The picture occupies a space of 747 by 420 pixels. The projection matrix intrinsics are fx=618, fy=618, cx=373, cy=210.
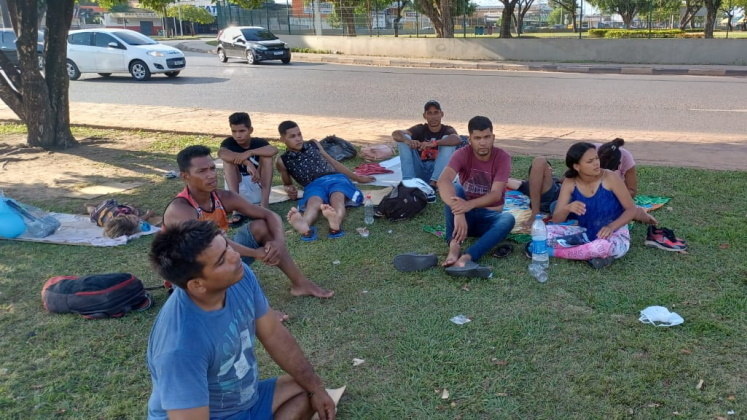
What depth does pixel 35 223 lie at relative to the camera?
573cm

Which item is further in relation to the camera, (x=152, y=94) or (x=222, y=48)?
(x=222, y=48)

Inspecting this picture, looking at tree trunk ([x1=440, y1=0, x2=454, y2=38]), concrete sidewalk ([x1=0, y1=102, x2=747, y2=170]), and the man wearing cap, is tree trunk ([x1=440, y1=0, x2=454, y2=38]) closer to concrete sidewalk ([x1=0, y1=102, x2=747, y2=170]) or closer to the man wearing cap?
concrete sidewalk ([x1=0, y1=102, x2=747, y2=170])

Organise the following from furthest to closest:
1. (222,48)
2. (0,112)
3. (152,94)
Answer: (222,48)
(152,94)
(0,112)

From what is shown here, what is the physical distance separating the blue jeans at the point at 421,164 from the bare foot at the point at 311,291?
280 cm

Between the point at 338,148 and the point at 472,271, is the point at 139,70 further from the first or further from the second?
the point at 472,271

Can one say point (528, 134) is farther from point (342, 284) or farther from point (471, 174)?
point (342, 284)

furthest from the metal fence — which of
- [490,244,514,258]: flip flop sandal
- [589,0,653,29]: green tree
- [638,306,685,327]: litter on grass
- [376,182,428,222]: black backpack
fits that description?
[638,306,685,327]: litter on grass

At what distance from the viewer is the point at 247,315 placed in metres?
2.54

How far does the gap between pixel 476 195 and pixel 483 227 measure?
299 mm

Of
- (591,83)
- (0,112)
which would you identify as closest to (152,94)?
(0,112)

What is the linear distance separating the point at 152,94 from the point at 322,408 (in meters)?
14.4

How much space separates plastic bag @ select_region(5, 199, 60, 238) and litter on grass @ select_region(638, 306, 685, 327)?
5.09m

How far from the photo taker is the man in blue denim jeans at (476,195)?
4.88 metres

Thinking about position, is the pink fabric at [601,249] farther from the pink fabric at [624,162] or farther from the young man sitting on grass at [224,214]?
the young man sitting on grass at [224,214]
